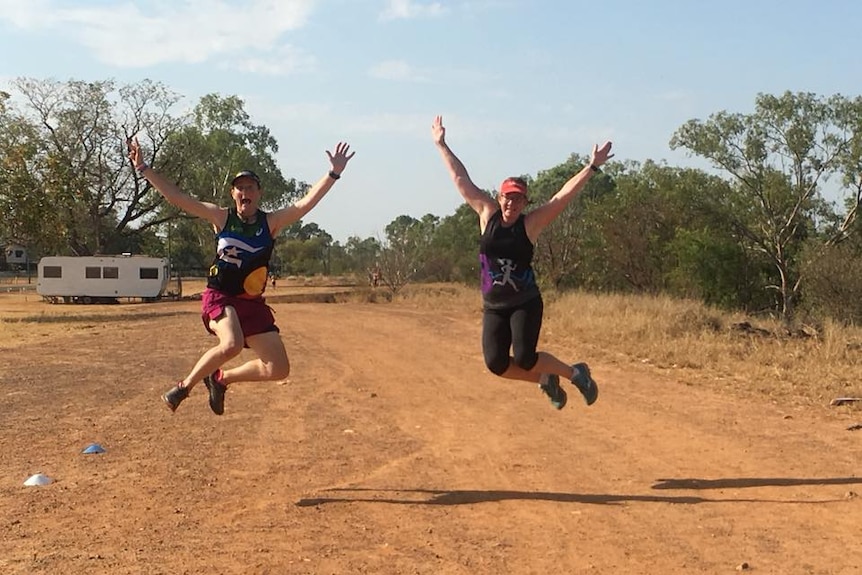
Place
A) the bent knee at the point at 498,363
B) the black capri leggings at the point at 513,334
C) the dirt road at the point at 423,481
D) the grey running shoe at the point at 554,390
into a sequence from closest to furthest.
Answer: the dirt road at the point at 423,481, the black capri leggings at the point at 513,334, the bent knee at the point at 498,363, the grey running shoe at the point at 554,390

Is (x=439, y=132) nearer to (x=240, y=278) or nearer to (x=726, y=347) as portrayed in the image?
(x=240, y=278)

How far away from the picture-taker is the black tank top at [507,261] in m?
6.11

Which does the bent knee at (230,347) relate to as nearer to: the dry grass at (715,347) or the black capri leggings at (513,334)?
the black capri leggings at (513,334)

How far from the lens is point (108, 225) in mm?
53812

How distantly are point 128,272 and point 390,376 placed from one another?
36346 mm

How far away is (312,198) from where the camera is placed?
20.9ft

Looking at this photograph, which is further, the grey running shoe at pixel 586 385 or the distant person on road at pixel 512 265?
the grey running shoe at pixel 586 385

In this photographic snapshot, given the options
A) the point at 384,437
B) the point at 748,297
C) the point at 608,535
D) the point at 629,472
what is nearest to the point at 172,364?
the point at 384,437

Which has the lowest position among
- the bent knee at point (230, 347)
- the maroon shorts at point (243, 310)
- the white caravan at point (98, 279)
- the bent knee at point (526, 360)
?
the white caravan at point (98, 279)

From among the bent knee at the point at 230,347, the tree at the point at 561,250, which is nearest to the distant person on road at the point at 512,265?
the bent knee at the point at 230,347

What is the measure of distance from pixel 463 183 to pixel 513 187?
0.52 m

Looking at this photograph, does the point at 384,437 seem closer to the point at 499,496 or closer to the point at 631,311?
the point at 499,496

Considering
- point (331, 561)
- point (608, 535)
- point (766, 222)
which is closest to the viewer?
point (331, 561)

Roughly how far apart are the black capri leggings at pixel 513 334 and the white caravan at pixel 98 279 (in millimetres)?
41161
